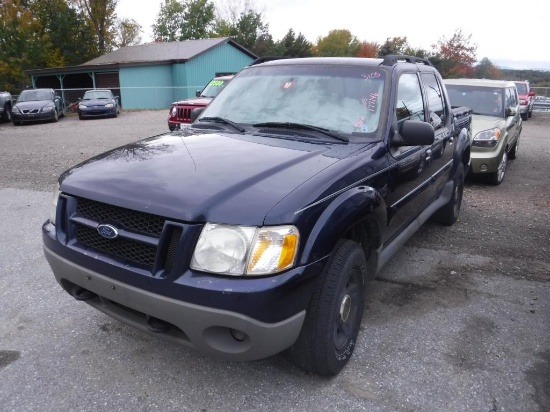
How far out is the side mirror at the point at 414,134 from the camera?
3152 mm

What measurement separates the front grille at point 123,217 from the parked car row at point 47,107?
63.0 feet

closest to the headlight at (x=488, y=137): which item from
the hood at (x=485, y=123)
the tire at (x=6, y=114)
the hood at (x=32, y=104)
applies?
the hood at (x=485, y=123)

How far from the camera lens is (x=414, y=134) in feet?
10.5

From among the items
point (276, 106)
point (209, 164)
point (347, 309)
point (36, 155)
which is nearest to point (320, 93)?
point (276, 106)

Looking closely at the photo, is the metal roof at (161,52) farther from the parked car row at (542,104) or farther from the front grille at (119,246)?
the front grille at (119,246)

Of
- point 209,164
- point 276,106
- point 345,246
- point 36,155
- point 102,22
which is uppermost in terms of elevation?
point 102,22

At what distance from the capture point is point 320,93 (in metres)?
3.51

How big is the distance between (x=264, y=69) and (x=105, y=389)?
277cm

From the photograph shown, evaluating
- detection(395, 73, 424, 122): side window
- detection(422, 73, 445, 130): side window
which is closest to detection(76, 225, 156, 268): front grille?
detection(395, 73, 424, 122): side window

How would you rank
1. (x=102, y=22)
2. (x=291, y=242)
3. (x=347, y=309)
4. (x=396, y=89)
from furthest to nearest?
1. (x=102, y=22)
2. (x=396, y=89)
3. (x=347, y=309)
4. (x=291, y=242)

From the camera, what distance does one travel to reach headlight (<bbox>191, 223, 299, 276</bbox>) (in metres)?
2.17

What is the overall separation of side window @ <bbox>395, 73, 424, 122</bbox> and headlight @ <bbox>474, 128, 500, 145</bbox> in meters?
3.90

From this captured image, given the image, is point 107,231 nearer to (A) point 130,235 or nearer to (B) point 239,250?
(A) point 130,235

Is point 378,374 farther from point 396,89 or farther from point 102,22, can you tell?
point 102,22
